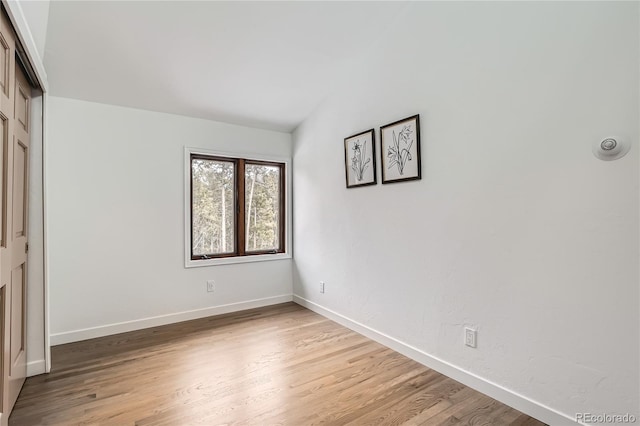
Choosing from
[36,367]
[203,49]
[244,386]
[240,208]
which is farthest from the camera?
[240,208]

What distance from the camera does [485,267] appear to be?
2064mm

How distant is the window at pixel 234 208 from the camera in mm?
3508

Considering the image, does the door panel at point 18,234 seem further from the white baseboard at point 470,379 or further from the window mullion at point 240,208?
the white baseboard at point 470,379

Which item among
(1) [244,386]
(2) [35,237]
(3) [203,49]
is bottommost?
(1) [244,386]

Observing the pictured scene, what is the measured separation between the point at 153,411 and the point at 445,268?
2027mm

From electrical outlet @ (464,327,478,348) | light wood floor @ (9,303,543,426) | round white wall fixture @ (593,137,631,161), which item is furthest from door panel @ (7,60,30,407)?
round white wall fixture @ (593,137,631,161)

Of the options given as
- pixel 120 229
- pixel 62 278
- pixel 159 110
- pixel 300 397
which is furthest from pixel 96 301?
pixel 300 397

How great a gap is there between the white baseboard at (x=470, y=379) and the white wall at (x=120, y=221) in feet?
5.35

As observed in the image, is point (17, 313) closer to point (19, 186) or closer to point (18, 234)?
point (18, 234)

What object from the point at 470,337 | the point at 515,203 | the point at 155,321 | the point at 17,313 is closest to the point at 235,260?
the point at 155,321

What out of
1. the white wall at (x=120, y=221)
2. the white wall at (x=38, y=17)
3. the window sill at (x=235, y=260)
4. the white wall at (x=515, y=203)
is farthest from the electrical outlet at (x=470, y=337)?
the white wall at (x=38, y=17)

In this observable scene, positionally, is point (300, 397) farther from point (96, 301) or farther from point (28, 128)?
point (28, 128)

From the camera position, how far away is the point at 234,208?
3.75 meters

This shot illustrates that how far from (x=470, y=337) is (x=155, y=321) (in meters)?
2.83
